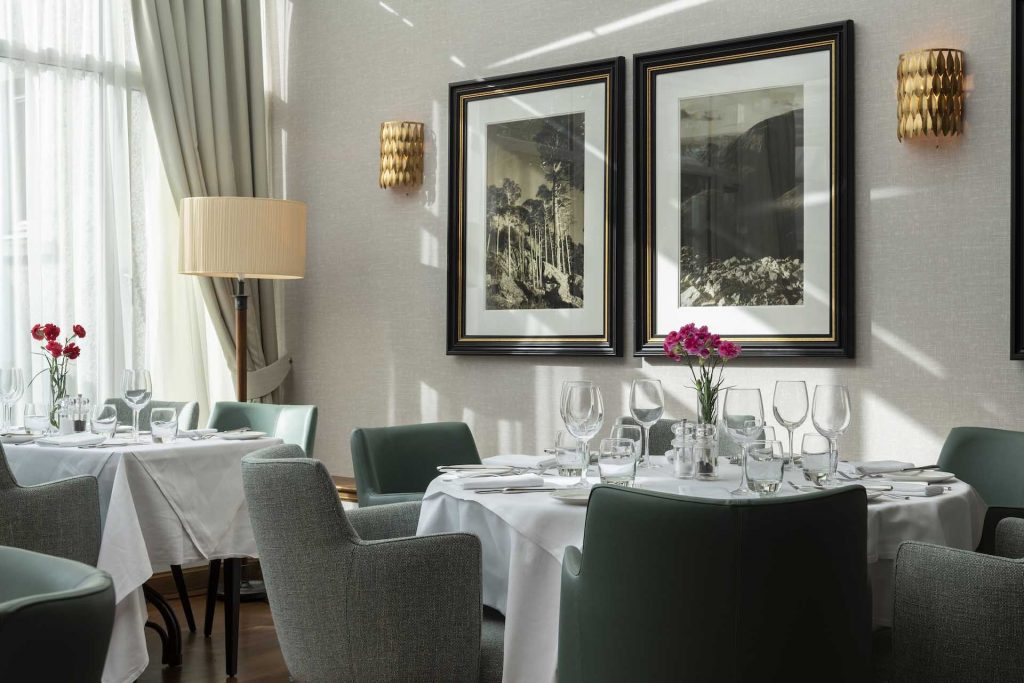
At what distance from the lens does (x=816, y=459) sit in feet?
8.13

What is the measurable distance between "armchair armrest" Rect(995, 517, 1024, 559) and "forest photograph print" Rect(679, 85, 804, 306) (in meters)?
Answer: 1.90

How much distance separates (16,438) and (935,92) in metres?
3.60

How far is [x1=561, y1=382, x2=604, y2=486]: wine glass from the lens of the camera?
8.59 feet

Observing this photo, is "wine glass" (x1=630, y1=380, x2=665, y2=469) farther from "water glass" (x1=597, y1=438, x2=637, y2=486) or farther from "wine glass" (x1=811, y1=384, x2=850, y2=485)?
"wine glass" (x1=811, y1=384, x2=850, y2=485)

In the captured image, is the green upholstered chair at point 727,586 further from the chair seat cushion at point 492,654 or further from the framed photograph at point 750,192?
the framed photograph at point 750,192

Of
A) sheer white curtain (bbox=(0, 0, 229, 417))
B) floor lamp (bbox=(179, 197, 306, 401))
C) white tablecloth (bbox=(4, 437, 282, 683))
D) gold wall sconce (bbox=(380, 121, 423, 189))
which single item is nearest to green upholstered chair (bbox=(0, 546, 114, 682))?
white tablecloth (bbox=(4, 437, 282, 683))

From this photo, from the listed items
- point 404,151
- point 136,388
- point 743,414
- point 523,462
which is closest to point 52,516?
point 136,388

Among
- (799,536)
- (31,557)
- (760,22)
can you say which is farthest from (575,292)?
(31,557)

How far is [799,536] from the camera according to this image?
176 cm

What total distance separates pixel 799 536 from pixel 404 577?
3.20 ft

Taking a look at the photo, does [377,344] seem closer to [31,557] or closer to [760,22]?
[760,22]

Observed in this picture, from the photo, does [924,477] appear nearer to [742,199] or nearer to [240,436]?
[742,199]

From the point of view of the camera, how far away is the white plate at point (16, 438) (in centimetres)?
364

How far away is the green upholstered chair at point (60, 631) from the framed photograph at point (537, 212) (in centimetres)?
357
